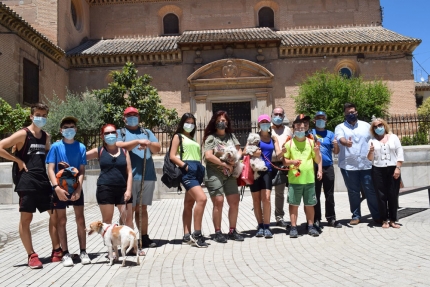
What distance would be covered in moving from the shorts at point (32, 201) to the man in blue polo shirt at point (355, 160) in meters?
4.72

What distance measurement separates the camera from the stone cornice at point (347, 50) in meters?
22.0

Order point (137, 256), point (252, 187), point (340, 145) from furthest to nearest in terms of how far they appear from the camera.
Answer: point (340, 145)
point (252, 187)
point (137, 256)

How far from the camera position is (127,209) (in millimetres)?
5367

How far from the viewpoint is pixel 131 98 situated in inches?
701

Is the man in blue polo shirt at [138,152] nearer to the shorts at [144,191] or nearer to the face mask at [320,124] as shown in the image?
the shorts at [144,191]

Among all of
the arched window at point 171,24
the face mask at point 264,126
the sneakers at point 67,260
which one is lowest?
the sneakers at point 67,260

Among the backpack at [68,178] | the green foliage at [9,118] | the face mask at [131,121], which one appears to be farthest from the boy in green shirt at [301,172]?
the green foliage at [9,118]

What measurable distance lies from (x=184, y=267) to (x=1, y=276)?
2144 millimetres

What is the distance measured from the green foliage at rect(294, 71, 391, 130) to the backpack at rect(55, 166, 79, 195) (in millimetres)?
15823

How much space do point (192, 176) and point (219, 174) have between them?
427mm

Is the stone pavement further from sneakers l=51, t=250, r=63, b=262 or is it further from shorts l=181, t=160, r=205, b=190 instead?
shorts l=181, t=160, r=205, b=190

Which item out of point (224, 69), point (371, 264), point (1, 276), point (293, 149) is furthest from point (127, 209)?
point (224, 69)

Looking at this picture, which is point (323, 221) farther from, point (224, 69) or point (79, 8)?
point (79, 8)

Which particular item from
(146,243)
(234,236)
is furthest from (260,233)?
(146,243)
